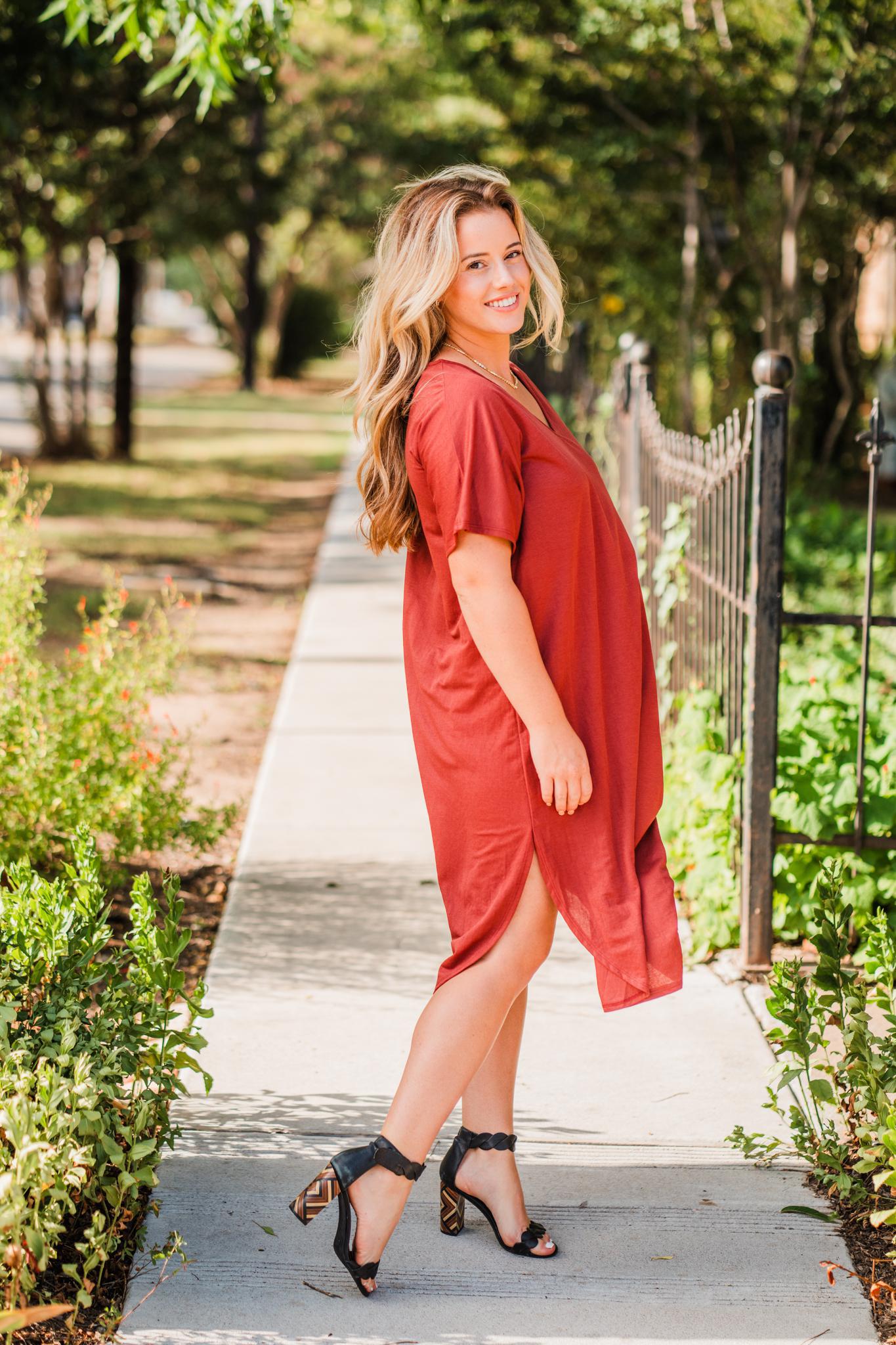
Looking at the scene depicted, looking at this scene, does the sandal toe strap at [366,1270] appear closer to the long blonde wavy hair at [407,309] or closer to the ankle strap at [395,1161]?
the ankle strap at [395,1161]

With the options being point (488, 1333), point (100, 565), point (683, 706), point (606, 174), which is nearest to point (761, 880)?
point (683, 706)

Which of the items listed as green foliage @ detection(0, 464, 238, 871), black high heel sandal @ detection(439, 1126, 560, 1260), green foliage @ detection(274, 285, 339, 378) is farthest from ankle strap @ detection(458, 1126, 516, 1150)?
green foliage @ detection(274, 285, 339, 378)

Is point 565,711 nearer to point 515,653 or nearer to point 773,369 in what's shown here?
point 515,653

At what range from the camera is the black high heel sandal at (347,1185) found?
246 cm

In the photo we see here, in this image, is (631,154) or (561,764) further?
(631,154)

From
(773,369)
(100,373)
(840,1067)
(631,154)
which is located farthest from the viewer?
(100,373)

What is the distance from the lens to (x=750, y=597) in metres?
3.73

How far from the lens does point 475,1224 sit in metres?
2.76

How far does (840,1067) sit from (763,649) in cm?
121

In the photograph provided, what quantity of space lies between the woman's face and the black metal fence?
1.20 meters

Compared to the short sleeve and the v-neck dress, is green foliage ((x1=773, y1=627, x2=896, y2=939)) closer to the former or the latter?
the v-neck dress

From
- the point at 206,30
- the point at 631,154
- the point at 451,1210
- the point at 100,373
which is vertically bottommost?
the point at 100,373

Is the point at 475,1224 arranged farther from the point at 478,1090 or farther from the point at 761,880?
the point at 761,880

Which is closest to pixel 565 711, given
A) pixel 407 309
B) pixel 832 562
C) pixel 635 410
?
pixel 407 309
